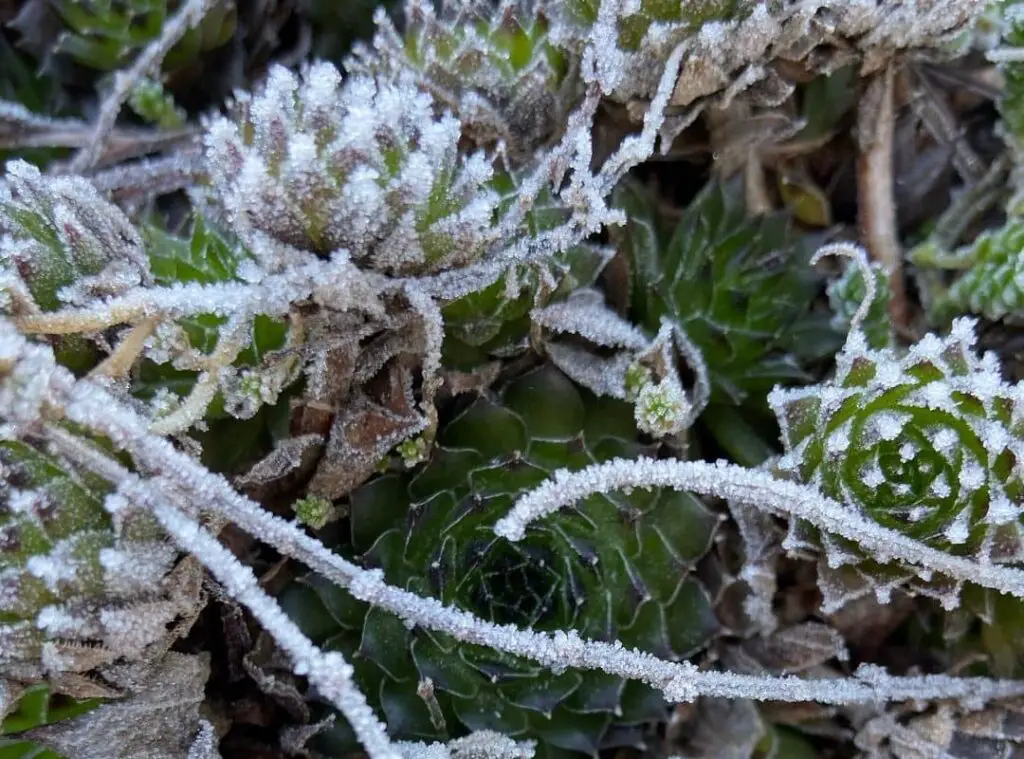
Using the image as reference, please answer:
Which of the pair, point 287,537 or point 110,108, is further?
point 110,108

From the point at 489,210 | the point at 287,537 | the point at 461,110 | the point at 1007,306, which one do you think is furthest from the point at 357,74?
the point at 1007,306

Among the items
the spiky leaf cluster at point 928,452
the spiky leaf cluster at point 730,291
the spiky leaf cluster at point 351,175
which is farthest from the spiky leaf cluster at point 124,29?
the spiky leaf cluster at point 928,452

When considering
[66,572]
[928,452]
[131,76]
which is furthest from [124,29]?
[928,452]

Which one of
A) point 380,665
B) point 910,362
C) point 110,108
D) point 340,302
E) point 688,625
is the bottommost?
point 380,665

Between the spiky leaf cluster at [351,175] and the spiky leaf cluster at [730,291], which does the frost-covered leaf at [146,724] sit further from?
the spiky leaf cluster at [730,291]

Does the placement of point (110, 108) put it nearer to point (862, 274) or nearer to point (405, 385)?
point (405, 385)

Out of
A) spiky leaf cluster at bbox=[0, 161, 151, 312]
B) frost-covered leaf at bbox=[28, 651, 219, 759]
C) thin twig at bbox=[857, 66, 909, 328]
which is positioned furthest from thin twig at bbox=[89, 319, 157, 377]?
thin twig at bbox=[857, 66, 909, 328]

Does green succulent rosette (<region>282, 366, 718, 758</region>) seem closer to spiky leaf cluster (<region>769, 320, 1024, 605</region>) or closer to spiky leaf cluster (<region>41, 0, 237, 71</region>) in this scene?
spiky leaf cluster (<region>769, 320, 1024, 605</region>)
